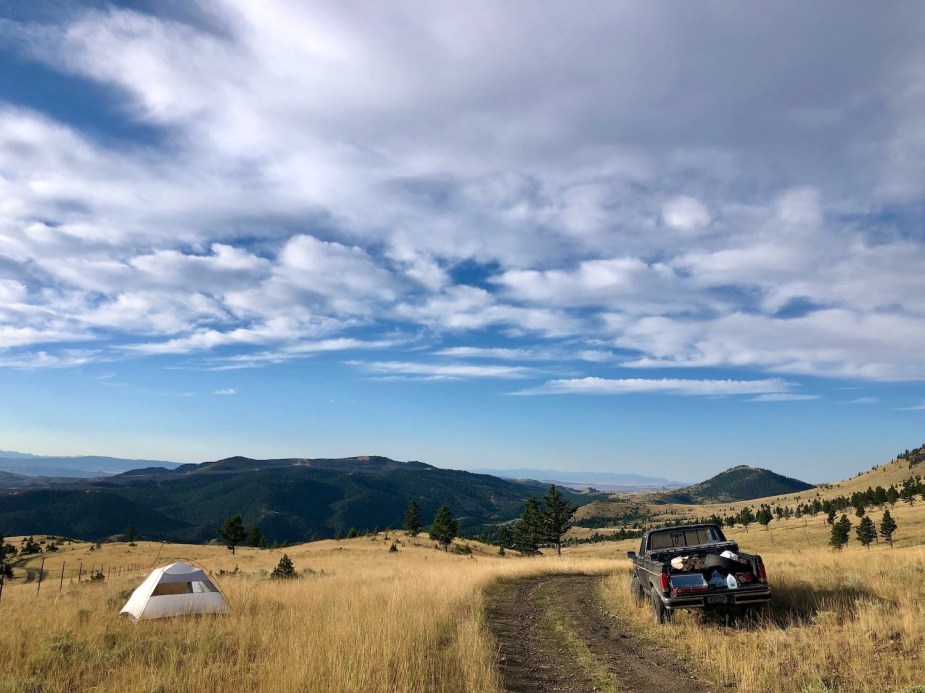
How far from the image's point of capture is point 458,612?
42.2 feet

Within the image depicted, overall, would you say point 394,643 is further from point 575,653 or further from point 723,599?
point 723,599

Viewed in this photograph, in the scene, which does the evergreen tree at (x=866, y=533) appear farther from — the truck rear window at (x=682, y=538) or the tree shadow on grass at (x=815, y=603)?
the truck rear window at (x=682, y=538)

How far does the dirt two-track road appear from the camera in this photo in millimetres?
7926

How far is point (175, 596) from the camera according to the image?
13211mm

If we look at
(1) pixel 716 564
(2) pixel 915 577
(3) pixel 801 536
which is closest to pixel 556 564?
(2) pixel 915 577

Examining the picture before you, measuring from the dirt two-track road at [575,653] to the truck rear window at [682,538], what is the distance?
2.41m

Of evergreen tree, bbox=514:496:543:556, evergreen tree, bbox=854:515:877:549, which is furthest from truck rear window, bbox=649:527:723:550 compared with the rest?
evergreen tree, bbox=514:496:543:556

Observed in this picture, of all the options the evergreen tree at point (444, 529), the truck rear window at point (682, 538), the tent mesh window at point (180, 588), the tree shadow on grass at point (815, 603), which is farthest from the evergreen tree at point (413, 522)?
the tree shadow on grass at point (815, 603)

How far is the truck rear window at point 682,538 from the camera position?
14383 millimetres

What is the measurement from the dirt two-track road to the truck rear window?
2415 mm

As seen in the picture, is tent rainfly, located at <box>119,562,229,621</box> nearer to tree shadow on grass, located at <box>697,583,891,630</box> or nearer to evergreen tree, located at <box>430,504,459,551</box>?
tree shadow on grass, located at <box>697,583,891,630</box>

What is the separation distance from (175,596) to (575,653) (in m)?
9.86

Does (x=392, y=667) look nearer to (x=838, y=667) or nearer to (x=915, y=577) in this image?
(x=838, y=667)

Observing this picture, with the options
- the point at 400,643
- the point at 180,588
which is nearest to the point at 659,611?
the point at 400,643
